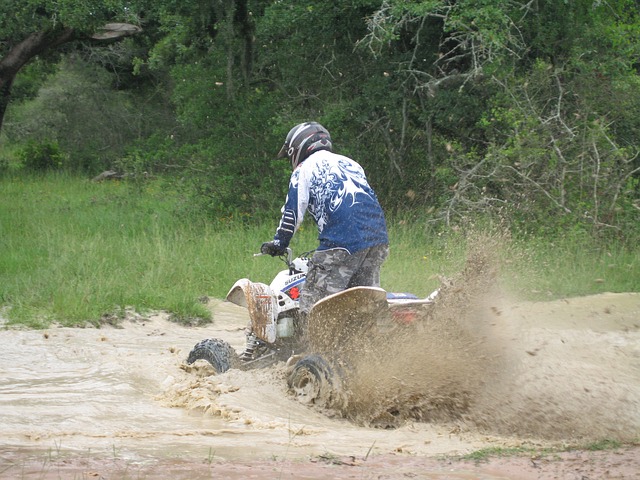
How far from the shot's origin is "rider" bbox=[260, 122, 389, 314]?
21.4 ft

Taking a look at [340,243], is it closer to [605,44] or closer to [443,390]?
[443,390]

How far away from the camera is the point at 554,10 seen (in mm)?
13914

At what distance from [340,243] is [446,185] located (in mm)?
8033

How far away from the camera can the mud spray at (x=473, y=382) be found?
6230 mm

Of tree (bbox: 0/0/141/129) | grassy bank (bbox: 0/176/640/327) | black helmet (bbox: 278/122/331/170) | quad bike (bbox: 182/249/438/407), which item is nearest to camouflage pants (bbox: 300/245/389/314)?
quad bike (bbox: 182/249/438/407)

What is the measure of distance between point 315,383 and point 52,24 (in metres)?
12.6

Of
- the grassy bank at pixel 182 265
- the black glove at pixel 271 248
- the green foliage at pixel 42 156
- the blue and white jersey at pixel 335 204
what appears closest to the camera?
the blue and white jersey at pixel 335 204

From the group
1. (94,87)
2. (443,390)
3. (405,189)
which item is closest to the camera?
(443,390)

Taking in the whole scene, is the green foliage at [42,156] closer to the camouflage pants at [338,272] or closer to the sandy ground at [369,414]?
the sandy ground at [369,414]

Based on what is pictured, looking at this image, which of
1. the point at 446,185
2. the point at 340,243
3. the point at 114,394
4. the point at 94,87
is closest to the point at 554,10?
the point at 446,185

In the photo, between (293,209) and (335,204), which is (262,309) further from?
(335,204)

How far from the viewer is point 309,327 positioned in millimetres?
6324

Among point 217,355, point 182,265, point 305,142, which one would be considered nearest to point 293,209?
point 305,142

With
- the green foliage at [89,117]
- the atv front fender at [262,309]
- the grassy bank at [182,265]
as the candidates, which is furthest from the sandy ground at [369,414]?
the green foliage at [89,117]
